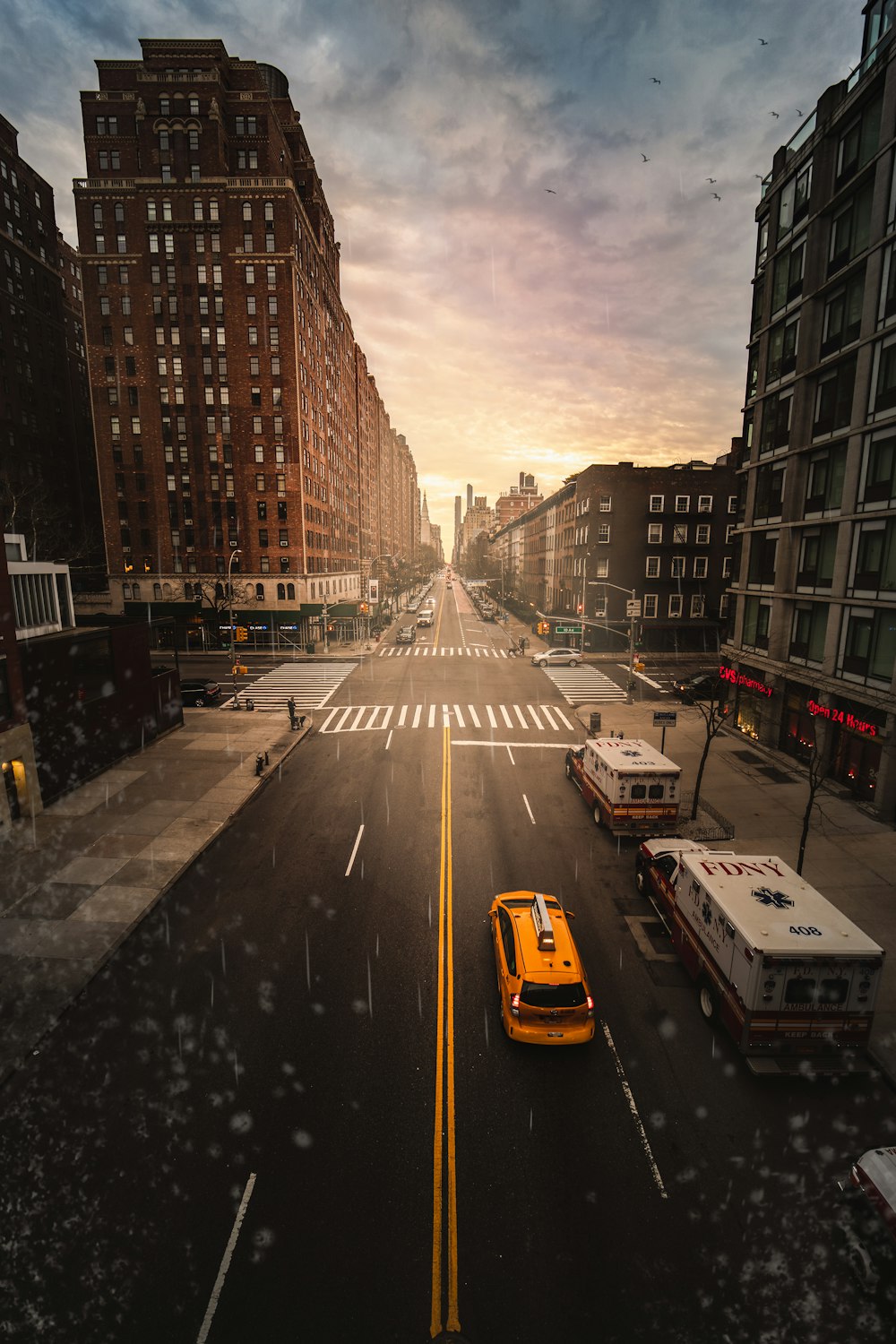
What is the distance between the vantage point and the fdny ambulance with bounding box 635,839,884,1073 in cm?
907

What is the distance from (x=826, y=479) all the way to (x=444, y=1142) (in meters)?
26.1

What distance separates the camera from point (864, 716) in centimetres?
2053

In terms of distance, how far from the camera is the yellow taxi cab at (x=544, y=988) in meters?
9.58

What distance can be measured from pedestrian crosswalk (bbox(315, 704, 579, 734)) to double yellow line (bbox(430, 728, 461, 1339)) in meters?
17.4

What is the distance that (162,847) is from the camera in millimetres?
16891

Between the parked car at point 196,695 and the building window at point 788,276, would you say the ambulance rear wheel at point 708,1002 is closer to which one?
the building window at point 788,276

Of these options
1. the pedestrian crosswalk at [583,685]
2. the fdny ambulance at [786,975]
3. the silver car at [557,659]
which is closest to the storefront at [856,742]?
the fdny ambulance at [786,975]

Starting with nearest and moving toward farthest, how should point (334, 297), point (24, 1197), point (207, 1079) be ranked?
point (24, 1197)
point (207, 1079)
point (334, 297)

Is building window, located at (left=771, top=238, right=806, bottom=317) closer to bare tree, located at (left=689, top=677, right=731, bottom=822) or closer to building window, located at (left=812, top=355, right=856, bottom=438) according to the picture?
building window, located at (left=812, top=355, right=856, bottom=438)

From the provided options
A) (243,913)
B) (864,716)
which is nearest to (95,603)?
(243,913)

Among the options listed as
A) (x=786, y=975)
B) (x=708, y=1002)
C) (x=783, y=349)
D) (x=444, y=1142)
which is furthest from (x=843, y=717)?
(x=444, y=1142)

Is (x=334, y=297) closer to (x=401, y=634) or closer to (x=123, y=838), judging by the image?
(x=401, y=634)

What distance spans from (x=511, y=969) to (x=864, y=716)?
696 inches

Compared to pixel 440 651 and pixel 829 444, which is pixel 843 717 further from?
pixel 440 651
